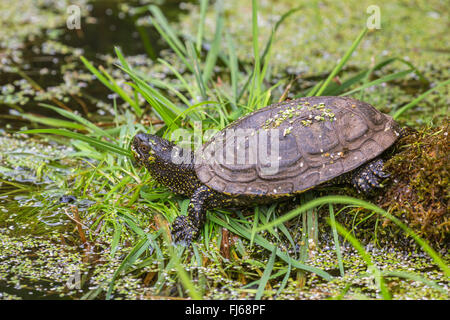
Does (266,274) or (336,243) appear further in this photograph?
(336,243)

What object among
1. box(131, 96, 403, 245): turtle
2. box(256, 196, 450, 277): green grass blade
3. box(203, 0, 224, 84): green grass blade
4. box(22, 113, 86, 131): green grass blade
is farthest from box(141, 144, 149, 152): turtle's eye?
box(203, 0, 224, 84): green grass blade

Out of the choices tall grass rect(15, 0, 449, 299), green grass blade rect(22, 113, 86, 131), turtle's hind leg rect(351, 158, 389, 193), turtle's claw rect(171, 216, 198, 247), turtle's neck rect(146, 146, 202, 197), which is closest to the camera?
tall grass rect(15, 0, 449, 299)

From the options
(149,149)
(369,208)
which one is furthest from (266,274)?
(149,149)

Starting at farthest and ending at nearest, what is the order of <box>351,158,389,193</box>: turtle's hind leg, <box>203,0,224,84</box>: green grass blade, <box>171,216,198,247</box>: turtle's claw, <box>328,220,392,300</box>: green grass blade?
<box>203,0,224,84</box>: green grass blade, <box>171,216,198,247</box>: turtle's claw, <box>351,158,389,193</box>: turtle's hind leg, <box>328,220,392,300</box>: green grass blade

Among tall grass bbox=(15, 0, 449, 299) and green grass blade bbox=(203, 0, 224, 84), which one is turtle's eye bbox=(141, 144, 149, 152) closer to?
tall grass bbox=(15, 0, 449, 299)

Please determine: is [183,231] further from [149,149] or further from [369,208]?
[369,208]

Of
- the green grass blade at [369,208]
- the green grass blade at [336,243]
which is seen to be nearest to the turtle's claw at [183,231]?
the green grass blade at [369,208]
